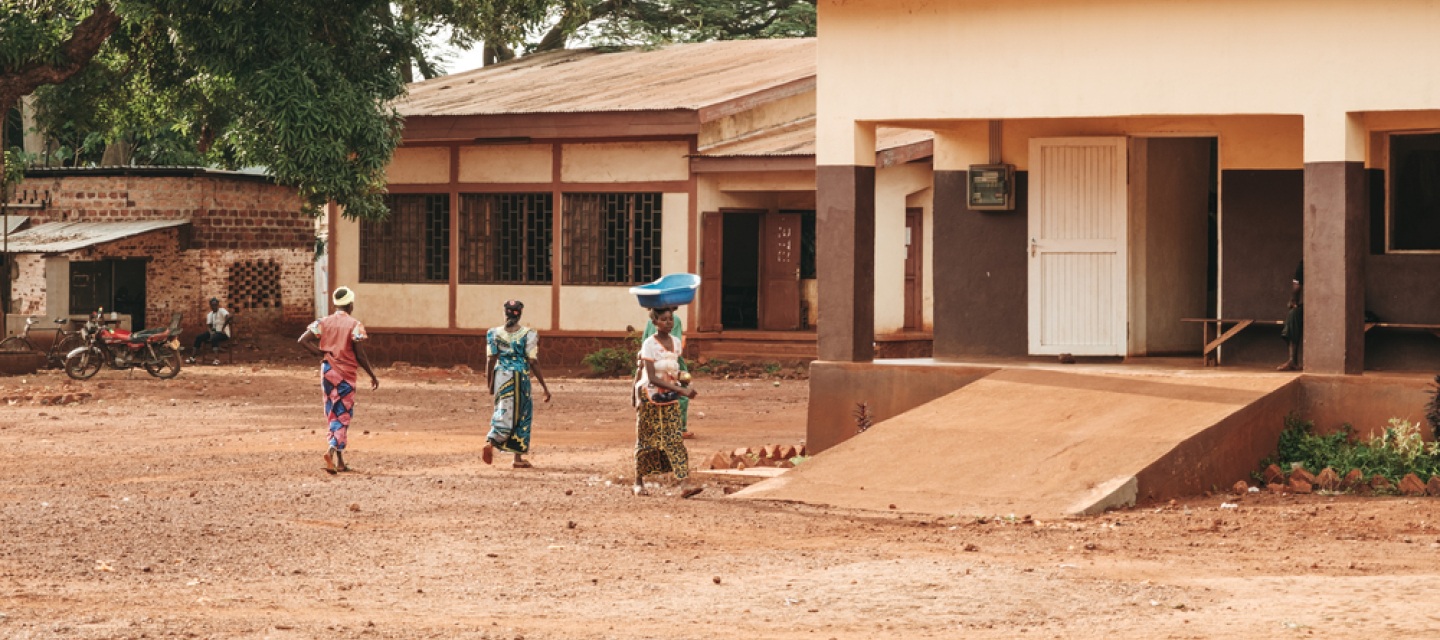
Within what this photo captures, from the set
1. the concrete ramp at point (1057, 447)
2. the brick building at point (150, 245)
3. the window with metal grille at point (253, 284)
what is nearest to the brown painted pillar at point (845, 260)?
the concrete ramp at point (1057, 447)

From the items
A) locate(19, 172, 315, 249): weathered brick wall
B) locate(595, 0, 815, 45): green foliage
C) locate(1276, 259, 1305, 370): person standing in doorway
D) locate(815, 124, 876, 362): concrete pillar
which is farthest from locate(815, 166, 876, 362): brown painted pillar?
locate(595, 0, 815, 45): green foliage

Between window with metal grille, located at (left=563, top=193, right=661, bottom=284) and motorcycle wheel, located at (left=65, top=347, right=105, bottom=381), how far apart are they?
20.8ft

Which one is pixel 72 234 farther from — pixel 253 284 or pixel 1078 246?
pixel 1078 246

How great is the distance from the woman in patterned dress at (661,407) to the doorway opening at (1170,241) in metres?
4.76

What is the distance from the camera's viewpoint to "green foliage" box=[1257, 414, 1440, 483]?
10.3m

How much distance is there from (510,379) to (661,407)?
1.95 m

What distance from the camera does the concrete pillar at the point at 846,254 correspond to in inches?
481

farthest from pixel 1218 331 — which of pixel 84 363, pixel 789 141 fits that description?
pixel 84 363

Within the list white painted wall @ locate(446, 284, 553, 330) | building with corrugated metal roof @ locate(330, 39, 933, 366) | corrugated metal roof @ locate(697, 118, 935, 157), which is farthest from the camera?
white painted wall @ locate(446, 284, 553, 330)

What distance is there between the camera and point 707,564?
7746 millimetres

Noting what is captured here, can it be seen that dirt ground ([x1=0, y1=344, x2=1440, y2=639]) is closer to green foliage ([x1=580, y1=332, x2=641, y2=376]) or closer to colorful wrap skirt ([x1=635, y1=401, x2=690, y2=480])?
colorful wrap skirt ([x1=635, y1=401, x2=690, y2=480])

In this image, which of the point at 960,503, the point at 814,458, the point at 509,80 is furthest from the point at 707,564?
the point at 509,80

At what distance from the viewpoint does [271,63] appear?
61.5 feet

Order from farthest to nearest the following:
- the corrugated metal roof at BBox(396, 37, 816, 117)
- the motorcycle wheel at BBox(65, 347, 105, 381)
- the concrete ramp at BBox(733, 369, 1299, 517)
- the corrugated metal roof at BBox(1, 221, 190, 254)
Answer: the corrugated metal roof at BBox(1, 221, 190, 254) → the corrugated metal roof at BBox(396, 37, 816, 117) → the motorcycle wheel at BBox(65, 347, 105, 381) → the concrete ramp at BBox(733, 369, 1299, 517)
